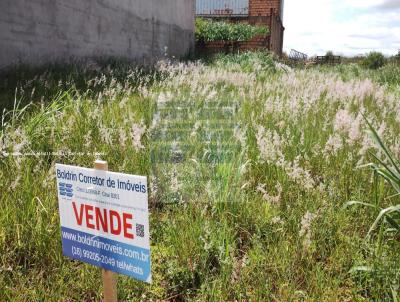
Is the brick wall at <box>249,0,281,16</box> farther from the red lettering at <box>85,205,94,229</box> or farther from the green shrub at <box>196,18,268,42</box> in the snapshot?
the red lettering at <box>85,205,94,229</box>

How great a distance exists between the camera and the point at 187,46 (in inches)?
719

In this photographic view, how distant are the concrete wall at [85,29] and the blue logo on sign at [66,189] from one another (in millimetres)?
6231

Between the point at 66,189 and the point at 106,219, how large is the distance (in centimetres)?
30

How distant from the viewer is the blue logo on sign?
2016mm

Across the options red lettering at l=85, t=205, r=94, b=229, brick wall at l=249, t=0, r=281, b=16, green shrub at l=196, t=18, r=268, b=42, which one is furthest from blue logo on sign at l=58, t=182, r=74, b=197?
brick wall at l=249, t=0, r=281, b=16

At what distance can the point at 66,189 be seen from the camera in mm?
2033

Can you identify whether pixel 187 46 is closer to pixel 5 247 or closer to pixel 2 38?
pixel 2 38

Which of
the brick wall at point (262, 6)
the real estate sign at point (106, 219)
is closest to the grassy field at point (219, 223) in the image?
the real estate sign at point (106, 219)

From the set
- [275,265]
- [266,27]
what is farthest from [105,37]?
[266,27]

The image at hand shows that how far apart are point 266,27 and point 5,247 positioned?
→ 20485mm

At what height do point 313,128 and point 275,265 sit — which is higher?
point 313,128

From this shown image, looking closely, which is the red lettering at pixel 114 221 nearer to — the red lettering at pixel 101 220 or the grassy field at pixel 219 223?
the red lettering at pixel 101 220

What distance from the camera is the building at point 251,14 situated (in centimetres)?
2078

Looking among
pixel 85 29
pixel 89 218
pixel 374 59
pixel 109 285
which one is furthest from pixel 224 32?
pixel 109 285
